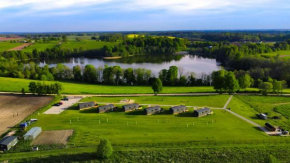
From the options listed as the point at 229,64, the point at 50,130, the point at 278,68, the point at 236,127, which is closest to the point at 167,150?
the point at 236,127

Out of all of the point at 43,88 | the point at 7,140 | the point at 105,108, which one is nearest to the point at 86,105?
the point at 105,108

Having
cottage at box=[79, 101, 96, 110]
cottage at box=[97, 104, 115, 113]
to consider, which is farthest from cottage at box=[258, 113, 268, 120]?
cottage at box=[79, 101, 96, 110]

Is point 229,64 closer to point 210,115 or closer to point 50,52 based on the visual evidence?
point 210,115

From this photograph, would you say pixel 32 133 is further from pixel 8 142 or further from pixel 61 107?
pixel 61 107

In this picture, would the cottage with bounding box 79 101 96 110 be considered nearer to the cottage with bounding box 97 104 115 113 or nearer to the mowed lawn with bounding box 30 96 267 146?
the mowed lawn with bounding box 30 96 267 146

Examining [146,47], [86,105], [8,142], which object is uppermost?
[146,47]
